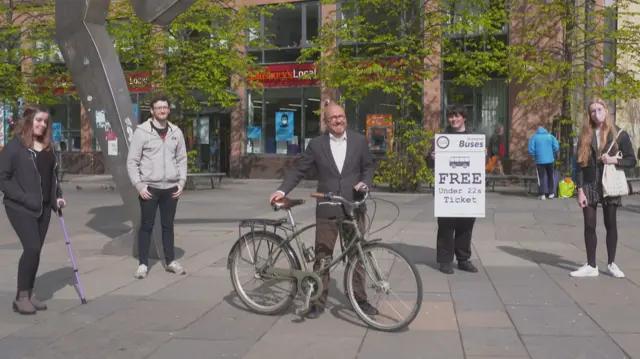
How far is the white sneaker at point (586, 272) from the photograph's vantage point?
7074 millimetres

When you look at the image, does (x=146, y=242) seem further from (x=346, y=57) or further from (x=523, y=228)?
(x=346, y=57)

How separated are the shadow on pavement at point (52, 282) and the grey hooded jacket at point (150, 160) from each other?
4.00ft

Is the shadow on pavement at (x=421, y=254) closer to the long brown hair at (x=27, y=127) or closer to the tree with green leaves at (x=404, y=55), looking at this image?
the long brown hair at (x=27, y=127)

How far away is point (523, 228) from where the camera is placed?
36.5 feet

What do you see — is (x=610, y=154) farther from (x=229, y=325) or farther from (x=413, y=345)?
(x=229, y=325)

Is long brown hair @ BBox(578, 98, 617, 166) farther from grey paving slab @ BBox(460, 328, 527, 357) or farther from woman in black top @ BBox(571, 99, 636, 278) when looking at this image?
grey paving slab @ BBox(460, 328, 527, 357)

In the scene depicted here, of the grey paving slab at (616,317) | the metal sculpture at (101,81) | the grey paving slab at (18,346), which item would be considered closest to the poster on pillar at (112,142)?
the metal sculpture at (101,81)

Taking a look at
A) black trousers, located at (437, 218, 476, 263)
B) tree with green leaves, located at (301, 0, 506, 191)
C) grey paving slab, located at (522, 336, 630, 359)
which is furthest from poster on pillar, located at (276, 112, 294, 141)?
grey paving slab, located at (522, 336, 630, 359)

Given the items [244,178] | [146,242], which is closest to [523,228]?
[146,242]

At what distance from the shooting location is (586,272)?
23.3ft

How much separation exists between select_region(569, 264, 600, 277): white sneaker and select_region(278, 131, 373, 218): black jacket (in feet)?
9.46

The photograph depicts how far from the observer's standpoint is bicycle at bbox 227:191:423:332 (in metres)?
5.05

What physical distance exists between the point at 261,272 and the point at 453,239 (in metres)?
2.77

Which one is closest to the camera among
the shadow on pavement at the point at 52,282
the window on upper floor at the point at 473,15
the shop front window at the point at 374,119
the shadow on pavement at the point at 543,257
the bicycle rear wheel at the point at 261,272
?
the bicycle rear wheel at the point at 261,272
